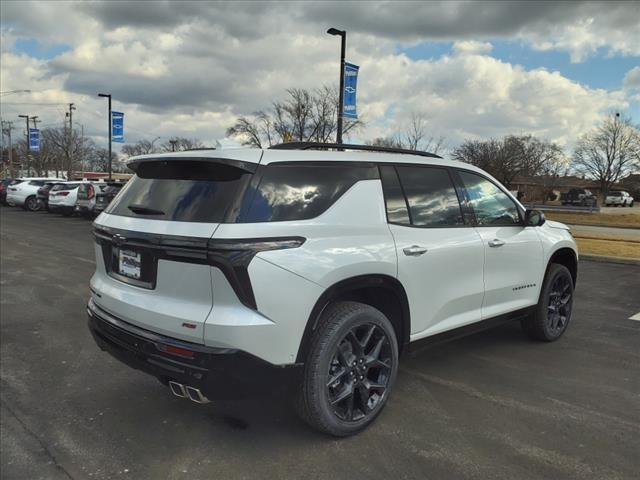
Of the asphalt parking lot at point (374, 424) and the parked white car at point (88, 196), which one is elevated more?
the parked white car at point (88, 196)

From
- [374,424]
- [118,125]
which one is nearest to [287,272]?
[374,424]

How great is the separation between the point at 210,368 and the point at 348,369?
888 mm

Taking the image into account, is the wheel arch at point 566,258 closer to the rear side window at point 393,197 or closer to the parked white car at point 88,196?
the rear side window at point 393,197

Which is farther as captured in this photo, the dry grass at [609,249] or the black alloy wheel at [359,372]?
the dry grass at [609,249]

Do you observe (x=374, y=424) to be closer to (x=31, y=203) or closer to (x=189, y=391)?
(x=189, y=391)

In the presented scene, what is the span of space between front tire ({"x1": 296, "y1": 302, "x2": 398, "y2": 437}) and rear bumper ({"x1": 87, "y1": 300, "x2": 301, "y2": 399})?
175mm

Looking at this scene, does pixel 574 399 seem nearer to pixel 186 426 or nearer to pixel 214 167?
pixel 186 426

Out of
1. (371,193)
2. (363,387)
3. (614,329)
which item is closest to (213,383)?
(363,387)

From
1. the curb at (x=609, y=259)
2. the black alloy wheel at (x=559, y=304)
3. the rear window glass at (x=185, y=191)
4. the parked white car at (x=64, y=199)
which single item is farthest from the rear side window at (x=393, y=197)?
the parked white car at (x=64, y=199)

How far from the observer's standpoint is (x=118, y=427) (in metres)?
3.36

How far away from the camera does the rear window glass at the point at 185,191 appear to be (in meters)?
2.83

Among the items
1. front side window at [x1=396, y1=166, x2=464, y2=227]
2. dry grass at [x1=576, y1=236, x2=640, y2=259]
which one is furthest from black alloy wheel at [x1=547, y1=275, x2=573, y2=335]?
dry grass at [x1=576, y1=236, x2=640, y2=259]

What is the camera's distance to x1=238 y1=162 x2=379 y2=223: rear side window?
282 centimetres

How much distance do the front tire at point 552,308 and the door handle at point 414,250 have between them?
2.00m
